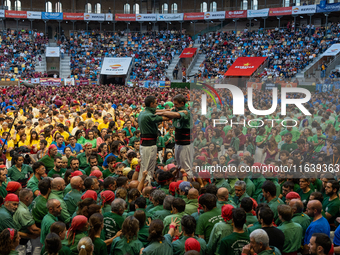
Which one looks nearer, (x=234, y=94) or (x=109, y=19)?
(x=234, y=94)

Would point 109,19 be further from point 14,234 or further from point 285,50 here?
point 14,234

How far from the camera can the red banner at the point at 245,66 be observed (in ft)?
132

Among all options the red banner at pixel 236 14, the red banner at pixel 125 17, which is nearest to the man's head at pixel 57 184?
the red banner at pixel 236 14

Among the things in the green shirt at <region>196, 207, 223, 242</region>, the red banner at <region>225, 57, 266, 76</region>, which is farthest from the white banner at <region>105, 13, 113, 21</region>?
the green shirt at <region>196, 207, 223, 242</region>

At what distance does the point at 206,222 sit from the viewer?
18.1 ft

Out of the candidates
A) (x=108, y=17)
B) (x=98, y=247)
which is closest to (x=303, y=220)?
(x=98, y=247)

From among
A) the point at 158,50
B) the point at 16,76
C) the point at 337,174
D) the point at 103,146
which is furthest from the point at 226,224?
the point at 158,50

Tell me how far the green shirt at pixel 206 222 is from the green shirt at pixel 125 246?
1.00 m


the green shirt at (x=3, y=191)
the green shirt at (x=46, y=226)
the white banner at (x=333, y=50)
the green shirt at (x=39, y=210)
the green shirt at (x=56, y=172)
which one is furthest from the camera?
the white banner at (x=333, y=50)

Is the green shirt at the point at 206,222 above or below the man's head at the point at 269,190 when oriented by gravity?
below

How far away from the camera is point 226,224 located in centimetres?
510

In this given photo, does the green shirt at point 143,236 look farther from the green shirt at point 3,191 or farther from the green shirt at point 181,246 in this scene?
the green shirt at point 3,191

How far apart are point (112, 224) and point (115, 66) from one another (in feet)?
144

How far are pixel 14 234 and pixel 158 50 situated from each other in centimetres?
4881
